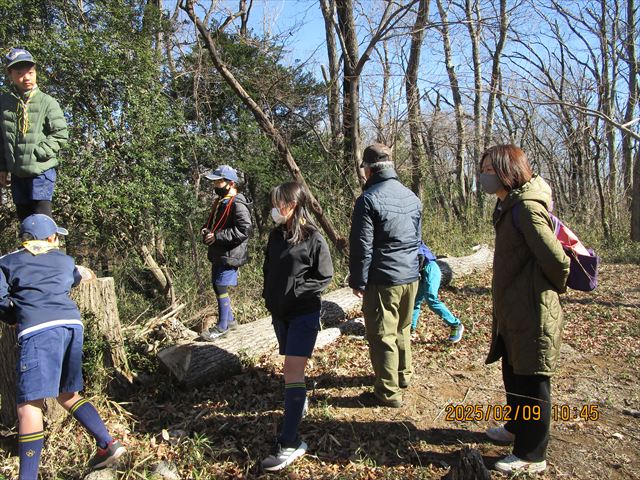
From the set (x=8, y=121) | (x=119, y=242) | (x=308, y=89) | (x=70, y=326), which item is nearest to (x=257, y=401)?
(x=70, y=326)

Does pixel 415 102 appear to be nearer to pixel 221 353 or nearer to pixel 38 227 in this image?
pixel 221 353

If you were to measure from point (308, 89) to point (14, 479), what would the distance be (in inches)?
365

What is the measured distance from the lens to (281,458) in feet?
9.53

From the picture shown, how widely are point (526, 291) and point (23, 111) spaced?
166 inches

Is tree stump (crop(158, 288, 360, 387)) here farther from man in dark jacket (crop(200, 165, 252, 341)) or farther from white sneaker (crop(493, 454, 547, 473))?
white sneaker (crop(493, 454, 547, 473))

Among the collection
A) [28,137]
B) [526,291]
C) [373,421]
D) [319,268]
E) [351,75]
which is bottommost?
[373,421]

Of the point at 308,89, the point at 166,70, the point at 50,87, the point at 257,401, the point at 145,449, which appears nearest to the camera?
the point at 145,449

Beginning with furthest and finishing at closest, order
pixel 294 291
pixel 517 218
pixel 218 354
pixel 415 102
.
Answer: pixel 415 102 → pixel 218 354 → pixel 294 291 → pixel 517 218

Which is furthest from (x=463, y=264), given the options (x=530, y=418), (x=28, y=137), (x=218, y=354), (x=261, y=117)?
(x=28, y=137)

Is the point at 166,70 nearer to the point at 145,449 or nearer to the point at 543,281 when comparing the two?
→ the point at 145,449

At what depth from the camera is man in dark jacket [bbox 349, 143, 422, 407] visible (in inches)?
135

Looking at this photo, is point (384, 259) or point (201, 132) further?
point (201, 132)

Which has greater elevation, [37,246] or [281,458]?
[37,246]

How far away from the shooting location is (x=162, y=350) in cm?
414
